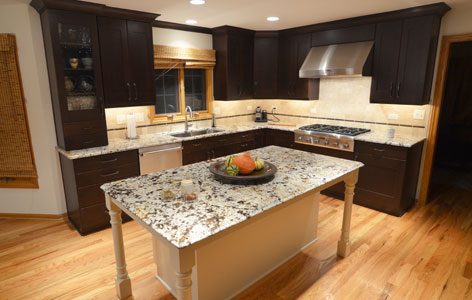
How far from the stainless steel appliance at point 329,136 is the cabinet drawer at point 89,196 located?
9.01ft

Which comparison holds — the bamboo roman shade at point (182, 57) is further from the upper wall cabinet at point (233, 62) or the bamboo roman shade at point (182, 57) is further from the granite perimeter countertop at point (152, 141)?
the granite perimeter countertop at point (152, 141)

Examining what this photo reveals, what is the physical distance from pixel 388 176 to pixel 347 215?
4.20 ft

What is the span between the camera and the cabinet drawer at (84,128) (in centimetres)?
305

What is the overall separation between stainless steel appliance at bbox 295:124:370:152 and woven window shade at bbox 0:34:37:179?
344 cm

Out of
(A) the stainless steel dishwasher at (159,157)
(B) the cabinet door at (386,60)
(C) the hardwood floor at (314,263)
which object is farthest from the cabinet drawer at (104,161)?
(B) the cabinet door at (386,60)

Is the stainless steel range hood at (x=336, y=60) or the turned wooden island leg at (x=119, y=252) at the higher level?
the stainless steel range hood at (x=336, y=60)

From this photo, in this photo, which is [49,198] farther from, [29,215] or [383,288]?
[383,288]

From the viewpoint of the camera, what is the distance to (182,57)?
407 centimetres

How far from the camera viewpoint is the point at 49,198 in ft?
11.4

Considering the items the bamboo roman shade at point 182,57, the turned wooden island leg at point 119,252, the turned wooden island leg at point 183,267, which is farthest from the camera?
the bamboo roman shade at point 182,57

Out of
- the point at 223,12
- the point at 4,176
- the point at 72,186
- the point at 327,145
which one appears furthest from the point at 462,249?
the point at 4,176

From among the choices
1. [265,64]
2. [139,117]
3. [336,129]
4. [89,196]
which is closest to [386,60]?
[336,129]

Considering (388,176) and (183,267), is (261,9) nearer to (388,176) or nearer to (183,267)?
(388,176)

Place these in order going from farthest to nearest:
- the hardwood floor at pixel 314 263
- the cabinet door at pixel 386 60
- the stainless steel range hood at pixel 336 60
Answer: the stainless steel range hood at pixel 336 60
the cabinet door at pixel 386 60
the hardwood floor at pixel 314 263
